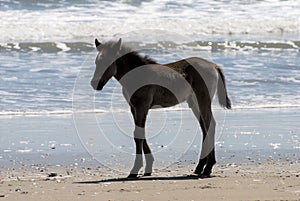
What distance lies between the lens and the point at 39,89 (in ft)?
43.4

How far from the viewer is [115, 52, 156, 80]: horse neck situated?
7770 millimetres

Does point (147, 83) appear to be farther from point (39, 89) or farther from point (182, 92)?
point (39, 89)

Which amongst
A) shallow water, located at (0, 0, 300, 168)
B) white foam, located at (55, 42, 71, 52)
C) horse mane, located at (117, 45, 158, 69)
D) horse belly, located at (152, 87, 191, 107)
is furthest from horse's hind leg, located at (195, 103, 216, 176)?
white foam, located at (55, 42, 71, 52)

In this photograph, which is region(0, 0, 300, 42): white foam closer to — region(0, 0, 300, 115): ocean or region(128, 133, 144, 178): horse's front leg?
region(0, 0, 300, 115): ocean

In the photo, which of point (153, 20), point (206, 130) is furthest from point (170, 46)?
point (206, 130)

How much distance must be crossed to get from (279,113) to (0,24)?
567 inches

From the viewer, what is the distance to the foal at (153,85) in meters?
7.68

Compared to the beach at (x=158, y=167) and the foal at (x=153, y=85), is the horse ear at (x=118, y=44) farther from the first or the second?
the beach at (x=158, y=167)

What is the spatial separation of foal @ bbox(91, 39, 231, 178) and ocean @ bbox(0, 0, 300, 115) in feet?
12.3

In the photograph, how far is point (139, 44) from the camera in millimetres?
20859

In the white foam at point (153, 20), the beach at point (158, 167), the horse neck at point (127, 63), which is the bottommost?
the white foam at point (153, 20)

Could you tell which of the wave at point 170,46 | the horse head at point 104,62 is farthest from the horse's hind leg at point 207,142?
the wave at point 170,46

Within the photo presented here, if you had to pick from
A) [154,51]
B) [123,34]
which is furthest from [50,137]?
[123,34]

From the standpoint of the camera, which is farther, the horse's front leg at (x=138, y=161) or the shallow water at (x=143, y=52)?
the shallow water at (x=143, y=52)
